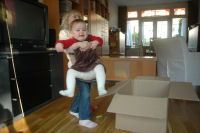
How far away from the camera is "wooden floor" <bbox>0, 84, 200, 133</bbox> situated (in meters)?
1.37

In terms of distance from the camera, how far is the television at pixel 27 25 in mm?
1608

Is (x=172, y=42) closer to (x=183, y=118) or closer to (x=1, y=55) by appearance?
(x=183, y=118)

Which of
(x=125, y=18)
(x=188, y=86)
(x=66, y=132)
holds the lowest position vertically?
(x=66, y=132)

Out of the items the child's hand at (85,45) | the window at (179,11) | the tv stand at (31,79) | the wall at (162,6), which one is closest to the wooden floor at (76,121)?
the tv stand at (31,79)

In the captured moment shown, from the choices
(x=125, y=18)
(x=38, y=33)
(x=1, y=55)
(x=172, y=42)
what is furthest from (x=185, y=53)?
(x=125, y=18)

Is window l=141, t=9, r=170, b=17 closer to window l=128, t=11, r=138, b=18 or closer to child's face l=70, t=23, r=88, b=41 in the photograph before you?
window l=128, t=11, r=138, b=18

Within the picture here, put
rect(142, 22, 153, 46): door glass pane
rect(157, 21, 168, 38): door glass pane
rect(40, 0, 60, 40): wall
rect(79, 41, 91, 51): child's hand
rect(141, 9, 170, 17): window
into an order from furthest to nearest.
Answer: rect(142, 22, 153, 46): door glass pane
rect(157, 21, 168, 38): door glass pane
rect(141, 9, 170, 17): window
rect(40, 0, 60, 40): wall
rect(79, 41, 91, 51): child's hand

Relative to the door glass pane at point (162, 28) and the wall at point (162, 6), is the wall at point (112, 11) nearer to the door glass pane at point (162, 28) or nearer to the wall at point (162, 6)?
the wall at point (162, 6)

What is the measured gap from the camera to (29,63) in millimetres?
1778

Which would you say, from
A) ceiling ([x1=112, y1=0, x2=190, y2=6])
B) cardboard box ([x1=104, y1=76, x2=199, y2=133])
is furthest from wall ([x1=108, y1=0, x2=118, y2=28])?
cardboard box ([x1=104, y1=76, x2=199, y2=133])

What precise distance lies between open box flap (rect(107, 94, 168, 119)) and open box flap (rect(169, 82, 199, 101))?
31 centimetres

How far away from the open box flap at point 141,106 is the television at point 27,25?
116 cm

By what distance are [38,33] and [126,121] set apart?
1.42m

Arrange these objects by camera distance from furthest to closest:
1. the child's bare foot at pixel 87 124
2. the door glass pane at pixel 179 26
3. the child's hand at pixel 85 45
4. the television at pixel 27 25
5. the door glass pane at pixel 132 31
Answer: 1. the door glass pane at pixel 132 31
2. the door glass pane at pixel 179 26
3. the television at pixel 27 25
4. the child's bare foot at pixel 87 124
5. the child's hand at pixel 85 45
